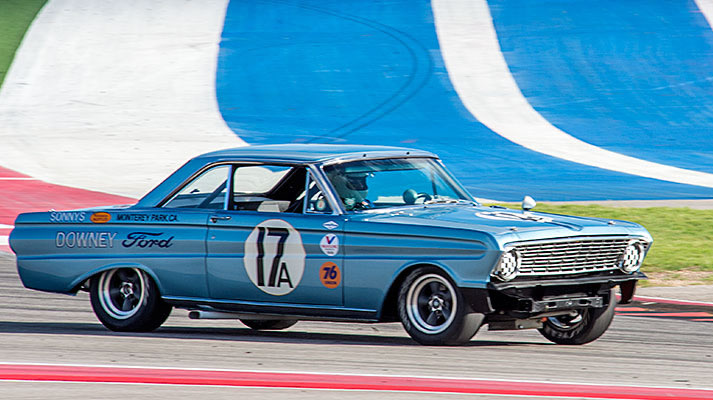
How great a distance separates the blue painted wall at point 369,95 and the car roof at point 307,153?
11.7 meters

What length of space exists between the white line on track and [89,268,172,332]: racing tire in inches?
645

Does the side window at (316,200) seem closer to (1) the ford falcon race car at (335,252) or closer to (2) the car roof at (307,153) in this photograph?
(1) the ford falcon race car at (335,252)

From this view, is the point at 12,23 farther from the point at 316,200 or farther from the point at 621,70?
the point at 316,200

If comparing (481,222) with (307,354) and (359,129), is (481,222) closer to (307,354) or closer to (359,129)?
(307,354)

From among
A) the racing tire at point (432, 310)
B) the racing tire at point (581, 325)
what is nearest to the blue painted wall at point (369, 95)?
the racing tire at point (581, 325)

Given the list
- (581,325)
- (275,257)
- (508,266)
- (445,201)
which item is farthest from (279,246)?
(581,325)

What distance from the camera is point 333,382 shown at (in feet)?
21.4

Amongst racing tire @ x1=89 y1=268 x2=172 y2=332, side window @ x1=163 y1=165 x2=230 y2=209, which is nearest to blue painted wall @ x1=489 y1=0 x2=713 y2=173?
side window @ x1=163 y1=165 x2=230 y2=209

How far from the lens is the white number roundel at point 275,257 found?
8.23 m

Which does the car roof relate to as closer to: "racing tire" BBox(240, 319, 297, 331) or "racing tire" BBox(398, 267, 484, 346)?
"racing tire" BBox(398, 267, 484, 346)

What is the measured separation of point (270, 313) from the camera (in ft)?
27.6

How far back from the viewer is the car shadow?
848 cm

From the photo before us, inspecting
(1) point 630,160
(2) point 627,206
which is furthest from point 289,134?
(2) point 627,206

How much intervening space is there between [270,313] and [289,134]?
18575mm
